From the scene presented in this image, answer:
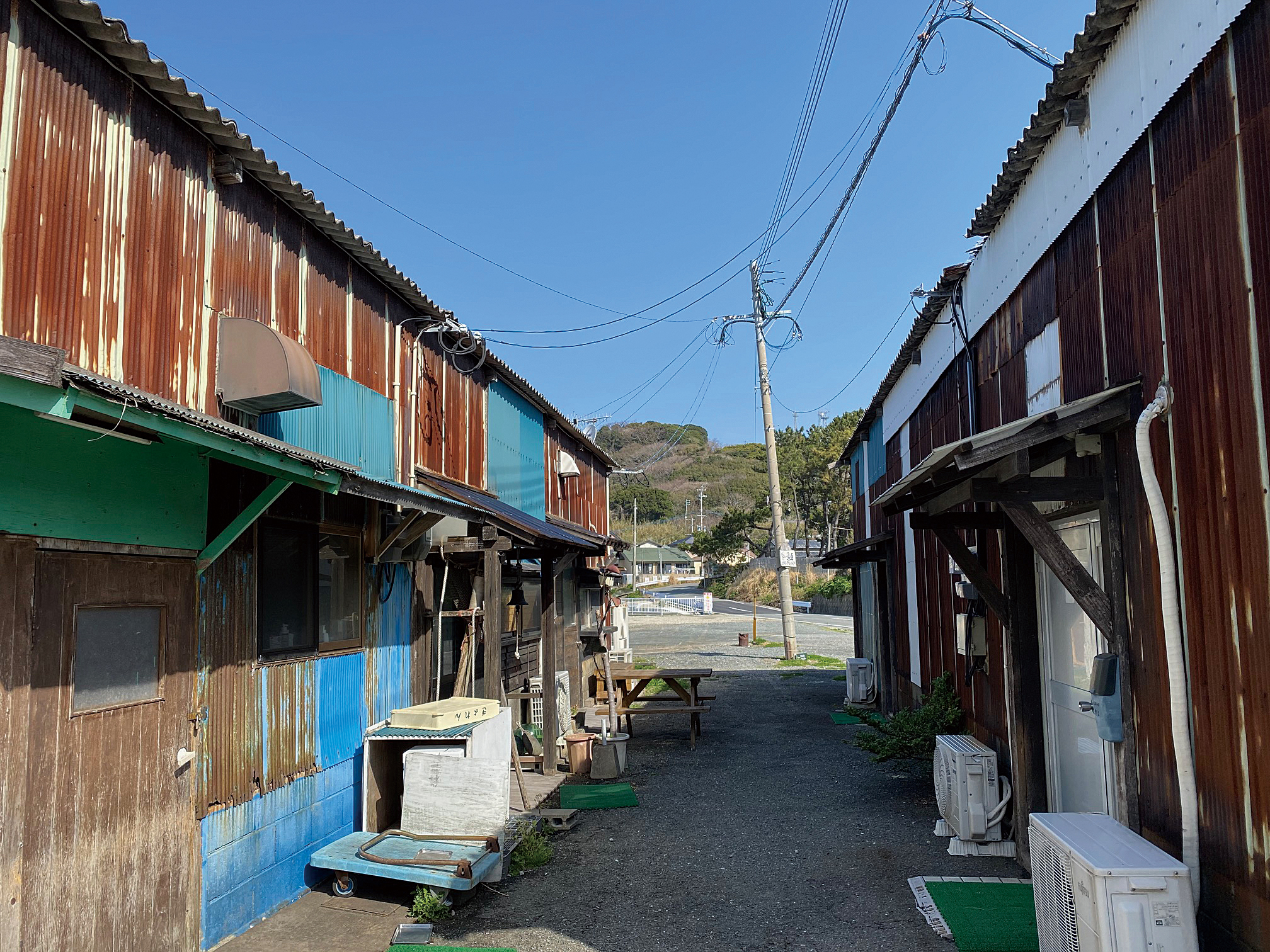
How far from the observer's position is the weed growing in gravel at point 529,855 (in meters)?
6.71

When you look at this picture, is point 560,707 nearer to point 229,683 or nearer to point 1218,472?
point 229,683

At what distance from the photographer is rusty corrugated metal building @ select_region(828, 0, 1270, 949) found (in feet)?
11.3

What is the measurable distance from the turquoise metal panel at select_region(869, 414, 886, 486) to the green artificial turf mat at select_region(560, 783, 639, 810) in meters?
7.98

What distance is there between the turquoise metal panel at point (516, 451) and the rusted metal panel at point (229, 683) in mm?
→ 5914

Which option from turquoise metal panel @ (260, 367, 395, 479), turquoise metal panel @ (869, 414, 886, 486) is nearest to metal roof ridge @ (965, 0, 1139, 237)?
turquoise metal panel @ (260, 367, 395, 479)

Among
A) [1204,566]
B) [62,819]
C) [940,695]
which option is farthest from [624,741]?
[1204,566]

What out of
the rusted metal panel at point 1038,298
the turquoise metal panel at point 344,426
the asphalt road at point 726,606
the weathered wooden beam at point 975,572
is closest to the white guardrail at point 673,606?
the asphalt road at point 726,606

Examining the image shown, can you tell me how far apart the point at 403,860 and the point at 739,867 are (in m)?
2.51

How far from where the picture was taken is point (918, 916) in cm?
546

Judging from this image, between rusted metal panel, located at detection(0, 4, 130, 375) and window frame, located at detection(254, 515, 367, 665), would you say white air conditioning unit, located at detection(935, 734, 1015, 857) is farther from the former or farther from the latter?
rusted metal panel, located at detection(0, 4, 130, 375)

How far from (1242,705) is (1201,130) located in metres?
2.42

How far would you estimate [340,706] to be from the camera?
6.84 metres

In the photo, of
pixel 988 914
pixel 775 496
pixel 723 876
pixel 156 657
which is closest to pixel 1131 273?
pixel 988 914

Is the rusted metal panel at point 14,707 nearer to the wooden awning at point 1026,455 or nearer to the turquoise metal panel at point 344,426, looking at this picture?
the turquoise metal panel at point 344,426
